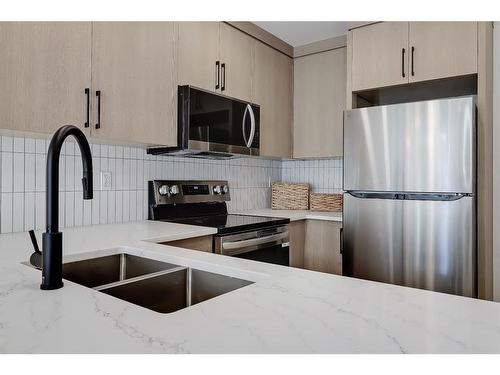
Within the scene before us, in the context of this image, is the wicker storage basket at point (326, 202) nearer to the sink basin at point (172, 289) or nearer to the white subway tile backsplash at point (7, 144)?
the sink basin at point (172, 289)

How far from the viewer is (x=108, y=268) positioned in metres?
1.40

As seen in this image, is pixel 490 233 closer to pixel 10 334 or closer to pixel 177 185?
pixel 177 185

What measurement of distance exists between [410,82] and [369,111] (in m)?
0.38

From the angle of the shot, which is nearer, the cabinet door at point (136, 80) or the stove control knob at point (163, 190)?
the cabinet door at point (136, 80)

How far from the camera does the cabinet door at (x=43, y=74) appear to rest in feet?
4.76

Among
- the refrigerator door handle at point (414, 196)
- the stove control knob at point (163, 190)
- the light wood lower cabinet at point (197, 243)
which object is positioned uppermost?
the stove control knob at point (163, 190)

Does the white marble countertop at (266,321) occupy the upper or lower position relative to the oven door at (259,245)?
upper

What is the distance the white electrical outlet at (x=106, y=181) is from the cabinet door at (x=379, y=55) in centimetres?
177

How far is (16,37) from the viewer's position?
4.85 feet

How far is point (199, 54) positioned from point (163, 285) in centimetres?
164

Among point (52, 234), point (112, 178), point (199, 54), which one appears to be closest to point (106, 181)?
point (112, 178)

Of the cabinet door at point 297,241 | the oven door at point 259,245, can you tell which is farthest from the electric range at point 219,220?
the cabinet door at point 297,241

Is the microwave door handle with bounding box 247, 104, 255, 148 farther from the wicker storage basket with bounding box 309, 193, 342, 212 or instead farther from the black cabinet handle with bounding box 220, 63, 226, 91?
the wicker storage basket with bounding box 309, 193, 342, 212

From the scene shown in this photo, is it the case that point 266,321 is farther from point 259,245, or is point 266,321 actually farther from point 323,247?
point 323,247
